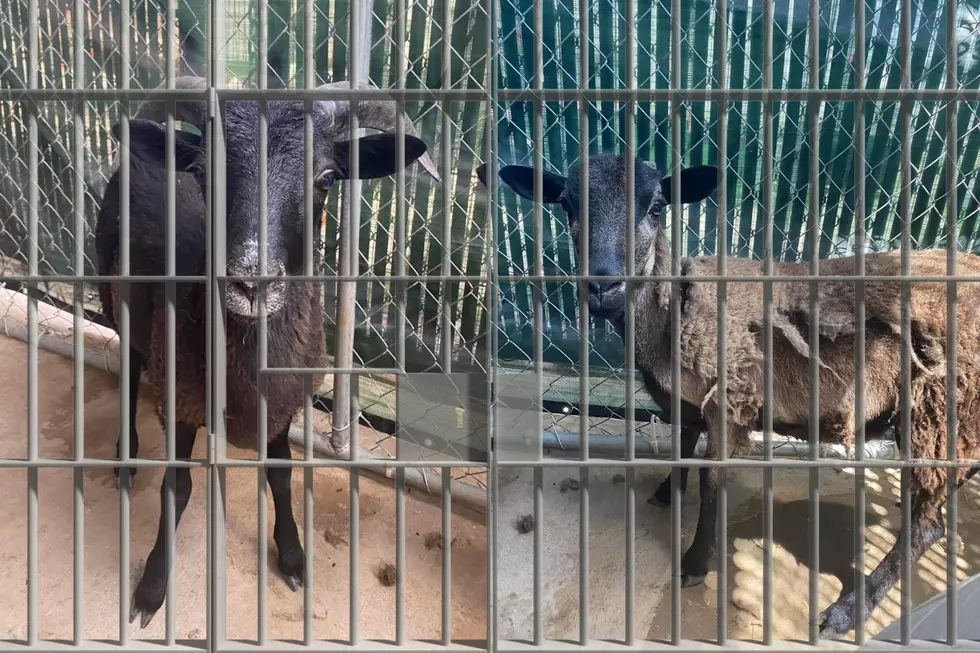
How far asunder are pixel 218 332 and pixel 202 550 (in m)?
1.15

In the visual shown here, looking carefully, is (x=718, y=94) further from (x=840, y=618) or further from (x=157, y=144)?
(x=157, y=144)

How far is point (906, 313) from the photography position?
10.7ft

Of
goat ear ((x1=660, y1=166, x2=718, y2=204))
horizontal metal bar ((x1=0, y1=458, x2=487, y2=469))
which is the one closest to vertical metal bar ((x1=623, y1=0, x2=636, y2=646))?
goat ear ((x1=660, y1=166, x2=718, y2=204))

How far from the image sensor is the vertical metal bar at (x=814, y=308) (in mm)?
3168

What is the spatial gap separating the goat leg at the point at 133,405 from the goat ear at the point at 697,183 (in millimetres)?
2886

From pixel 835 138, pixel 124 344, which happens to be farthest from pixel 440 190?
pixel 835 138

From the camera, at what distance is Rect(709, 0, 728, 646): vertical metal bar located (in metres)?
3.15

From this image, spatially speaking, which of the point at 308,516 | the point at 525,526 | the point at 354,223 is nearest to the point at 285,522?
the point at 308,516

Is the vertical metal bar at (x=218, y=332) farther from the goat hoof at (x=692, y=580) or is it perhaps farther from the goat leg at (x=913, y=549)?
the goat leg at (x=913, y=549)

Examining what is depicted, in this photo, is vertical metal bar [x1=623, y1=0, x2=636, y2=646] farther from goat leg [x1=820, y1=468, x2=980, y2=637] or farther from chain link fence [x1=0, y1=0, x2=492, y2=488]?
goat leg [x1=820, y1=468, x2=980, y2=637]

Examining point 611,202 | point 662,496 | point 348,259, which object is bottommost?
point 662,496

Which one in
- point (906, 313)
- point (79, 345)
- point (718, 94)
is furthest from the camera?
point (79, 345)

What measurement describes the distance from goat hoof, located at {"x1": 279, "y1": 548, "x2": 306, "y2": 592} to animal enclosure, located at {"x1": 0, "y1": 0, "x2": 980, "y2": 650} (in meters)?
0.01

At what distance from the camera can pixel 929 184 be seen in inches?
129
